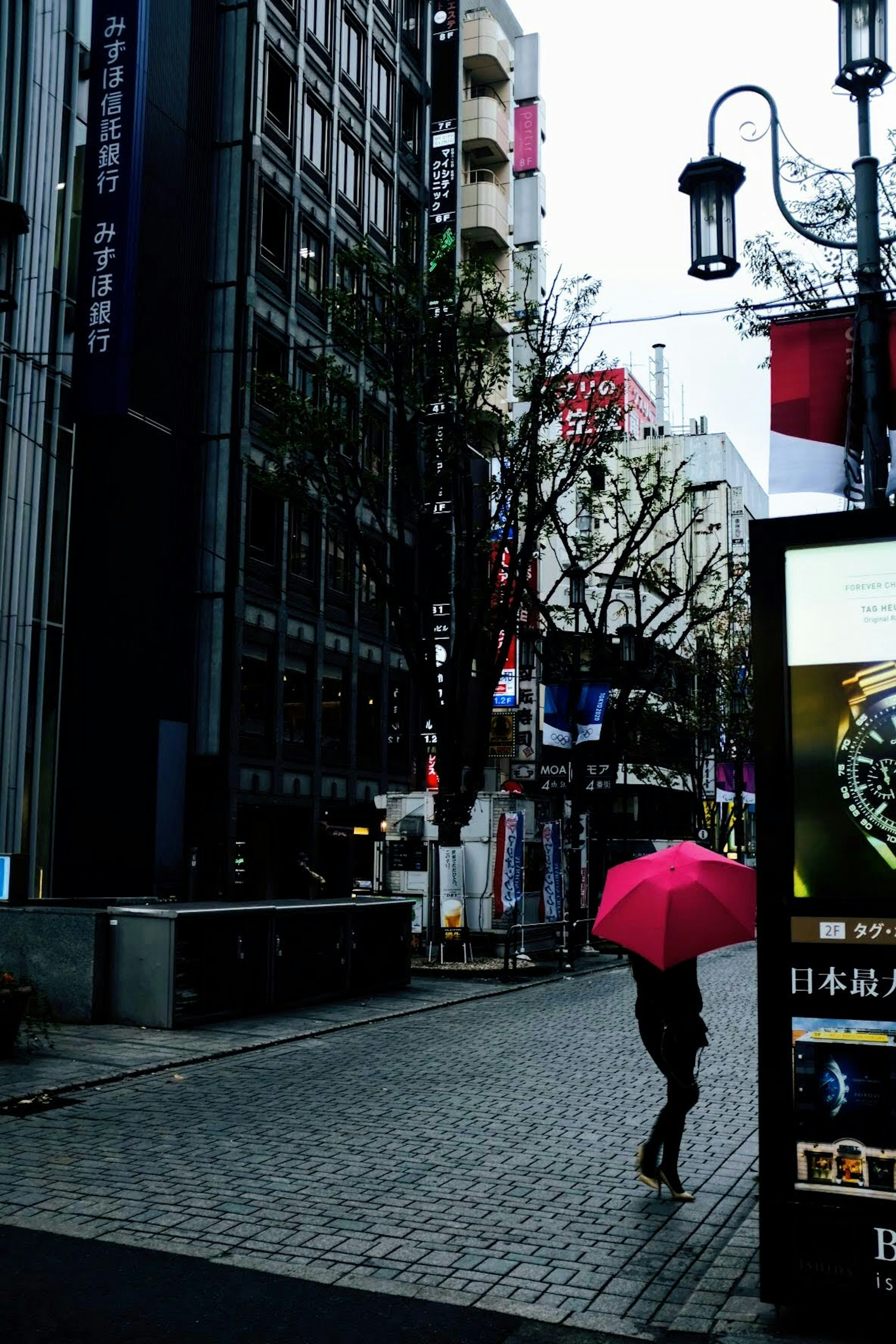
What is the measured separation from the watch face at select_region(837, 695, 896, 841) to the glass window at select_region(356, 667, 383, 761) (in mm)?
34918

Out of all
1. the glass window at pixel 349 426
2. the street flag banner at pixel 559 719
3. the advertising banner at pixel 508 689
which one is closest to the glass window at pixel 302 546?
the advertising banner at pixel 508 689

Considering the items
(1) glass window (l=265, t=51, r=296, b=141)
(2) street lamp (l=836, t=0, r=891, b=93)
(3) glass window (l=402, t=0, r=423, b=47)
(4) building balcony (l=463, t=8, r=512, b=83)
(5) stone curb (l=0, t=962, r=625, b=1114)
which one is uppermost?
(4) building balcony (l=463, t=8, r=512, b=83)

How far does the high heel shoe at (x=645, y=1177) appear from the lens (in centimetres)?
810

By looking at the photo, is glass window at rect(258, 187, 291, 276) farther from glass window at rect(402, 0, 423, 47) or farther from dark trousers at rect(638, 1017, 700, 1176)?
dark trousers at rect(638, 1017, 700, 1176)

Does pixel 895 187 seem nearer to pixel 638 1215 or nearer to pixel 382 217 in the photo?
pixel 638 1215

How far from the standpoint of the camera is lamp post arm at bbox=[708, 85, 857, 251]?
11742 mm

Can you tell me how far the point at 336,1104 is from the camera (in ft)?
35.2

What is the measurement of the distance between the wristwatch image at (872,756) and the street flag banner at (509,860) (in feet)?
64.0

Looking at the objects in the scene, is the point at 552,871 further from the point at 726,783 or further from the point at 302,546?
the point at 726,783

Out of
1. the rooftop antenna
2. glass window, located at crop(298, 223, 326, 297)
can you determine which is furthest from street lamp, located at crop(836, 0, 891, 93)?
the rooftop antenna

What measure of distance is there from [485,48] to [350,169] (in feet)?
51.7

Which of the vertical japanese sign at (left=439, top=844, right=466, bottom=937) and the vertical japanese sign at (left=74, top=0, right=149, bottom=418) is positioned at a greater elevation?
the vertical japanese sign at (left=74, top=0, right=149, bottom=418)

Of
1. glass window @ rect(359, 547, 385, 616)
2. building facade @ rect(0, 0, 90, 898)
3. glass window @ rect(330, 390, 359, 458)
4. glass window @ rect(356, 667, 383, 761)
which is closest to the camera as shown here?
building facade @ rect(0, 0, 90, 898)

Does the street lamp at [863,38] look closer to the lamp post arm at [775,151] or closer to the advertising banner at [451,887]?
the lamp post arm at [775,151]
